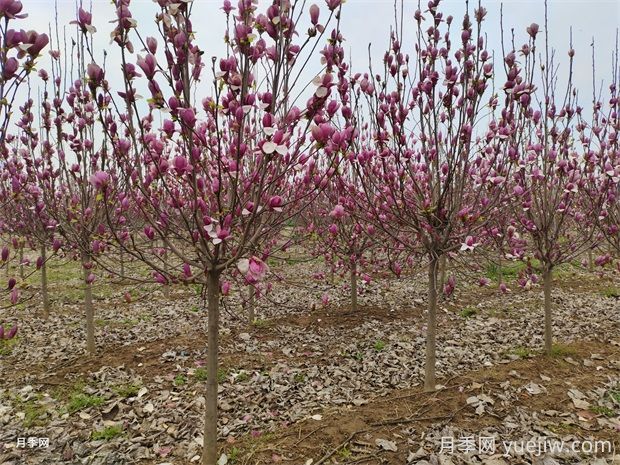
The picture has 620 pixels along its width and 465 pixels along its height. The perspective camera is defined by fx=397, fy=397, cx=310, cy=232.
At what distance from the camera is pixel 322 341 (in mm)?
6094

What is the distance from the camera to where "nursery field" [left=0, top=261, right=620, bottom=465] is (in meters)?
3.35

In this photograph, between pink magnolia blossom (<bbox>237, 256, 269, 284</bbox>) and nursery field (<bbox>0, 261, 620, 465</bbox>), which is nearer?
pink magnolia blossom (<bbox>237, 256, 269, 284</bbox>)

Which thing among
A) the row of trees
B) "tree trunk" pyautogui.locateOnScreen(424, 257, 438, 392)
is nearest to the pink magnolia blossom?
the row of trees

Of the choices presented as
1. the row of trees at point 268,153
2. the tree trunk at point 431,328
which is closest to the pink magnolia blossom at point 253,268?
the row of trees at point 268,153

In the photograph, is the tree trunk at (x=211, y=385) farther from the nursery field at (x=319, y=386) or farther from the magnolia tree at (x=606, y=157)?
the magnolia tree at (x=606, y=157)

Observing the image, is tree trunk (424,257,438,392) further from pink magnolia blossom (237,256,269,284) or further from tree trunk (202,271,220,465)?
pink magnolia blossom (237,256,269,284)

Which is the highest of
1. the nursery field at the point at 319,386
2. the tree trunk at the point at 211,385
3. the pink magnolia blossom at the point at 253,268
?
the pink magnolia blossom at the point at 253,268

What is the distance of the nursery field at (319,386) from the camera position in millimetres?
3350

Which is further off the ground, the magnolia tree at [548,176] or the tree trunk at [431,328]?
the magnolia tree at [548,176]

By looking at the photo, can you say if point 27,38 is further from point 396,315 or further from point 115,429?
point 396,315

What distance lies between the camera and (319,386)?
456cm

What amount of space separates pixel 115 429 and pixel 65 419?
0.68 meters

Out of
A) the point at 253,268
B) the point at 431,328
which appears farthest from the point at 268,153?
the point at 431,328

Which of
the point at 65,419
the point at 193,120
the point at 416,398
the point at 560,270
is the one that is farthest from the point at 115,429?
the point at 560,270
